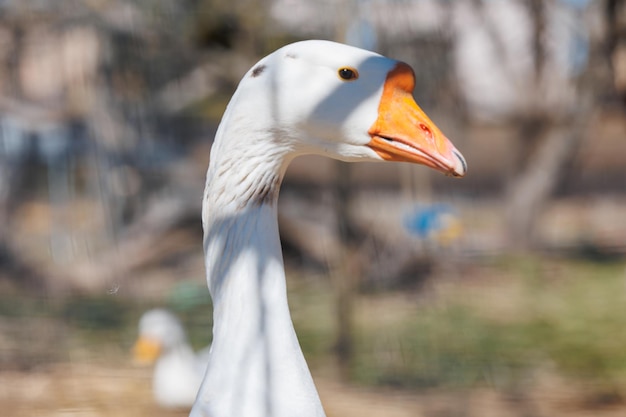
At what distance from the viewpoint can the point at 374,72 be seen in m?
1.57

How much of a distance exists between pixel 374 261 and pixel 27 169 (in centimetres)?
291

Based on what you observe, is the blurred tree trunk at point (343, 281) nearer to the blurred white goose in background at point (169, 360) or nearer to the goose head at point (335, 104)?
the blurred white goose in background at point (169, 360)

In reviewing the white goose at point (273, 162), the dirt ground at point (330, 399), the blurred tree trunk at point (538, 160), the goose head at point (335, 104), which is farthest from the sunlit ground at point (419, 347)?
the goose head at point (335, 104)

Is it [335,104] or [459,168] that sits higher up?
[335,104]

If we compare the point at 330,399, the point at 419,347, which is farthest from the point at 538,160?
the point at 330,399

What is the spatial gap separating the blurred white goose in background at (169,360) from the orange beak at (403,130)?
2.68 m

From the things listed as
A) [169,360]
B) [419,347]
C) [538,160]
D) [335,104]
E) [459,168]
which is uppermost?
[335,104]

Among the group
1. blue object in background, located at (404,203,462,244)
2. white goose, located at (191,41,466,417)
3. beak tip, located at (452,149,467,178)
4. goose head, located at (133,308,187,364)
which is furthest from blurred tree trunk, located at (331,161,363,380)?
beak tip, located at (452,149,467,178)

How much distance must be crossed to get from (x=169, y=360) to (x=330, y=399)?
2.95 ft

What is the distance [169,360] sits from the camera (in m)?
4.26

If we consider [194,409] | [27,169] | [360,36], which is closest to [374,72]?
[194,409]

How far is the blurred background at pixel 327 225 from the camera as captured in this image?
427 centimetres

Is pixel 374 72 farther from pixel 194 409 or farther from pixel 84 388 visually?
pixel 84 388

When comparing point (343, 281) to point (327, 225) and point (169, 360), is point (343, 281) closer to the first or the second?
point (169, 360)
